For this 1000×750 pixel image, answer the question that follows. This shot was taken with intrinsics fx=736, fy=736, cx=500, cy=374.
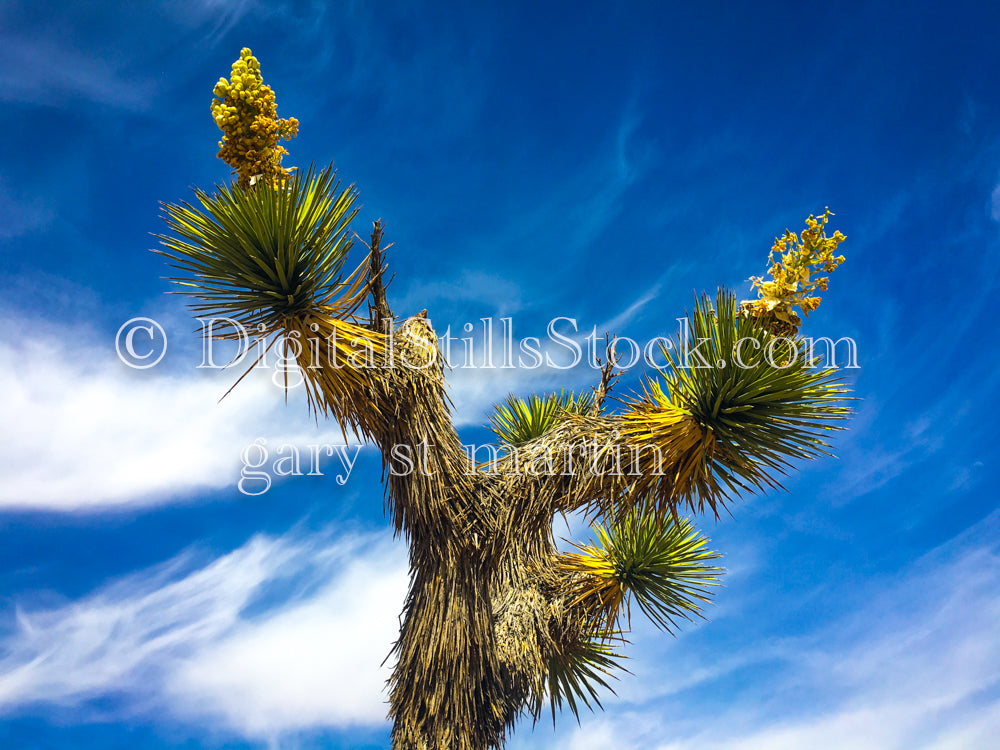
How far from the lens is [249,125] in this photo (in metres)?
5.90

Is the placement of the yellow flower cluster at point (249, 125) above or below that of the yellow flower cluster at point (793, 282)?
above

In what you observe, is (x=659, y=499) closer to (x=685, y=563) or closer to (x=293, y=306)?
(x=685, y=563)

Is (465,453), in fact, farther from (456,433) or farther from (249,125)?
(249,125)

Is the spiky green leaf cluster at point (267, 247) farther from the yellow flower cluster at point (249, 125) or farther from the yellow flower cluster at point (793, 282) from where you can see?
the yellow flower cluster at point (793, 282)

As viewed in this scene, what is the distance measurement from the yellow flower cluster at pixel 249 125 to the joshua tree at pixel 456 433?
12 mm

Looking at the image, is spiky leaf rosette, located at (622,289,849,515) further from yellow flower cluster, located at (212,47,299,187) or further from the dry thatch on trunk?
yellow flower cluster, located at (212,47,299,187)

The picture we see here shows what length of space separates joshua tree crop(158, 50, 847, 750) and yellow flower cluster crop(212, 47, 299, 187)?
0.01m

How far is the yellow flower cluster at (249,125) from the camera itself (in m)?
5.83

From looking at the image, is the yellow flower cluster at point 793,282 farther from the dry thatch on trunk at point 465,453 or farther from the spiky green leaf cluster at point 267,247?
the spiky green leaf cluster at point 267,247

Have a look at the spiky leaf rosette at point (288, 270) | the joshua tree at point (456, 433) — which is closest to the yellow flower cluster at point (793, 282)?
the joshua tree at point (456, 433)

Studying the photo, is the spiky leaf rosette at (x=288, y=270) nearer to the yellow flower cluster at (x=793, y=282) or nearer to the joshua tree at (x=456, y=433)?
the joshua tree at (x=456, y=433)

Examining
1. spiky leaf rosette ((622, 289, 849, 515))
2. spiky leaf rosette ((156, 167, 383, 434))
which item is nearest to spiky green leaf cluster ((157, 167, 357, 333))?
spiky leaf rosette ((156, 167, 383, 434))

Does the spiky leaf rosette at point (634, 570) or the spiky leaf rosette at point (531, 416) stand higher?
the spiky leaf rosette at point (531, 416)

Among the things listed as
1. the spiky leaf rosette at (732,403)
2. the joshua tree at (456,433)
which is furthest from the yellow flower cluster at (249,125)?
the spiky leaf rosette at (732,403)
